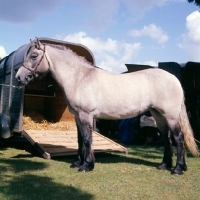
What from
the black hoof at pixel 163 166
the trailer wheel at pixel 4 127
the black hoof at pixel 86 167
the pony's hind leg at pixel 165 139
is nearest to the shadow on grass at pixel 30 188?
the black hoof at pixel 86 167

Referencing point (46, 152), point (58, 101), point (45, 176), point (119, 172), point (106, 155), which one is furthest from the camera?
point (58, 101)

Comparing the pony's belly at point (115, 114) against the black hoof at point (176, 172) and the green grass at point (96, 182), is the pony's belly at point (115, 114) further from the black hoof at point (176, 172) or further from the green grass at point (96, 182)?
the black hoof at point (176, 172)

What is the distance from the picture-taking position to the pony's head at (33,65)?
5.20 meters

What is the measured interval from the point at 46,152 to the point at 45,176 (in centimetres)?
167

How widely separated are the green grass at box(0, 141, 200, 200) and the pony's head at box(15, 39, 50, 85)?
1948 mm

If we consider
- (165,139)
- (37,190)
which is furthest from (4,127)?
(165,139)

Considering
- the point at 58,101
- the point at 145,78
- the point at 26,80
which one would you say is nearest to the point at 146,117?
the point at 58,101

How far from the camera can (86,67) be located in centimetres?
554

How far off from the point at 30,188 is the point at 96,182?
1126mm

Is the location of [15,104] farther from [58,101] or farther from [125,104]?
[125,104]

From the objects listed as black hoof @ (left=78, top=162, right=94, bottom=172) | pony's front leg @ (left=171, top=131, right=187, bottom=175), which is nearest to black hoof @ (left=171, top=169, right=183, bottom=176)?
pony's front leg @ (left=171, top=131, right=187, bottom=175)

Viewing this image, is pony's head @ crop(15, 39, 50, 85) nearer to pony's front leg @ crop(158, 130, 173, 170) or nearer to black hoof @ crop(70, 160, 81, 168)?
black hoof @ crop(70, 160, 81, 168)

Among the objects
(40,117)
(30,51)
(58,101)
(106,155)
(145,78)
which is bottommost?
(106,155)

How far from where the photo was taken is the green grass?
3580 millimetres
